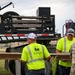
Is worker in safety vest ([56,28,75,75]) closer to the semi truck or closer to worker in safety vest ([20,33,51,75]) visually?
worker in safety vest ([20,33,51,75])

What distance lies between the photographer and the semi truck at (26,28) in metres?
12.4

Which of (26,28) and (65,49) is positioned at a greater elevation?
(26,28)

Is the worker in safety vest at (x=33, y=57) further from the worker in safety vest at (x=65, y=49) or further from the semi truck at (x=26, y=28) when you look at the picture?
the semi truck at (x=26, y=28)

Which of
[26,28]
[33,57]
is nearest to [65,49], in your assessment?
[33,57]

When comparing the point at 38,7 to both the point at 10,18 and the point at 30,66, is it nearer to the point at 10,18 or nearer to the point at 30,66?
the point at 10,18

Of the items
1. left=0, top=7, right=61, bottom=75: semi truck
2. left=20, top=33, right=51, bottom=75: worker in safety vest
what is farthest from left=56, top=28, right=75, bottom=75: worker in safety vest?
left=0, top=7, right=61, bottom=75: semi truck

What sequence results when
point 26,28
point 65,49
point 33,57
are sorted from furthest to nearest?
point 26,28 < point 65,49 < point 33,57

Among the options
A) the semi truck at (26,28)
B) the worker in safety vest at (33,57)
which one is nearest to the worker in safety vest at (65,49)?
the worker in safety vest at (33,57)

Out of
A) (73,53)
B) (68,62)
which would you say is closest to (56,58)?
(68,62)

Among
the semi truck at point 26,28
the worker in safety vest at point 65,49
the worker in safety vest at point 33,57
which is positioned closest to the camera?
the worker in safety vest at point 33,57

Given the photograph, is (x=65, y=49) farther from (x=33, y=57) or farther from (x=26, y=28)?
(x=26, y=28)

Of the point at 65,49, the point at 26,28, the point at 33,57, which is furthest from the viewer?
the point at 26,28

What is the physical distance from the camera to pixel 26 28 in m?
12.7

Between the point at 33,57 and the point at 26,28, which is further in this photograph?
the point at 26,28
